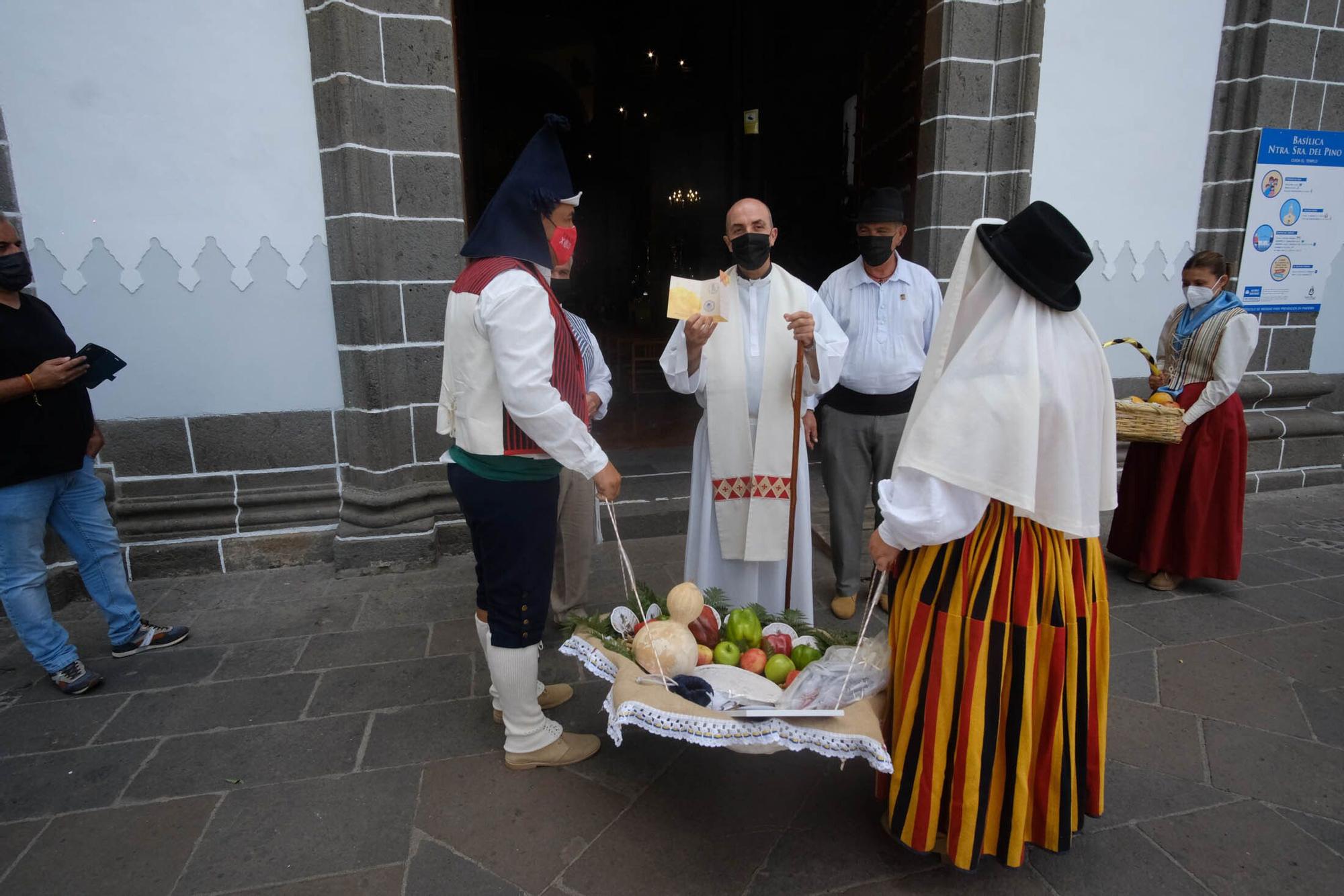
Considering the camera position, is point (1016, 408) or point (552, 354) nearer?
point (1016, 408)

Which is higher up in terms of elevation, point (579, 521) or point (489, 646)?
point (579, 521)

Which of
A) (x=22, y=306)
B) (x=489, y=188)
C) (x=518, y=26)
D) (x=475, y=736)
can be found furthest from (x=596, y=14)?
(x=475, y=736)

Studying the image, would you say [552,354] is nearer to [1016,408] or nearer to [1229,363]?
[1016,408]

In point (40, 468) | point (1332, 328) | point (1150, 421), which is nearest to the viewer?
point (40, 468)

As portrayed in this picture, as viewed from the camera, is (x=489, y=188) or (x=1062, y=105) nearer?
(x=1062, y=105)

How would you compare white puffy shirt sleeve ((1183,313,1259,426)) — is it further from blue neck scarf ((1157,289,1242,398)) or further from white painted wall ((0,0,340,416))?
white painted wall ((0,0,340,416))

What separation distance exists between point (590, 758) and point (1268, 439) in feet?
20.0

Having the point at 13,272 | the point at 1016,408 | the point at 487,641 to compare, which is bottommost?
the point at 487,641

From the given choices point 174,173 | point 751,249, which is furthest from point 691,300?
point 174,173

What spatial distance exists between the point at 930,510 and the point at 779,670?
77 cm

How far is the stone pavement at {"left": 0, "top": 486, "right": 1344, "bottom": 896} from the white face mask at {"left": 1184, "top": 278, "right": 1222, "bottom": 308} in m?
1.69

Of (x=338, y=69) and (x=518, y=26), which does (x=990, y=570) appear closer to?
(x=338, y=69)

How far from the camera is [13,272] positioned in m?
2.94

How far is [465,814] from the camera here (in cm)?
243
